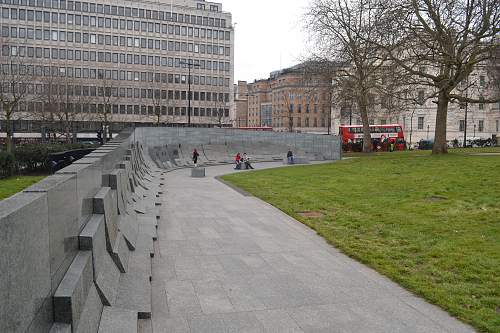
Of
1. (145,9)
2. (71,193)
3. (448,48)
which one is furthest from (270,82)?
(71,193)

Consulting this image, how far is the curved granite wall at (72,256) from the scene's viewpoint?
8.91ft

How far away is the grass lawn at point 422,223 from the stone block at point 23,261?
4.52 metres

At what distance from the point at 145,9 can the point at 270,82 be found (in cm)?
7611

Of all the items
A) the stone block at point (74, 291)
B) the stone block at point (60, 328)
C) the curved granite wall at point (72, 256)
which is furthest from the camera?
the stone block at point (74, 291)

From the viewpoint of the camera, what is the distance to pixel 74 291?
12.2ft

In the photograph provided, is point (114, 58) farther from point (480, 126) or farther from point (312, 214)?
point (312, 214)

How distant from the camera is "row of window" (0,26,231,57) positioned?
69.7 m

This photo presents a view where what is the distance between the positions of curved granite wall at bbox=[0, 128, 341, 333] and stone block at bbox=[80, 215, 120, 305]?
0.03 feet

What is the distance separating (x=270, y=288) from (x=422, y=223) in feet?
18.0

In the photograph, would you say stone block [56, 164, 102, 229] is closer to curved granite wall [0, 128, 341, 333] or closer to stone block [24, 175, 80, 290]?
curved granite wall [0, 128, 341, 333]

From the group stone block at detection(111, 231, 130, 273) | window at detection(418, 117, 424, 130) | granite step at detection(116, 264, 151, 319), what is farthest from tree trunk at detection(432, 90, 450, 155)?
window at detection(418, 117, 424, 130)

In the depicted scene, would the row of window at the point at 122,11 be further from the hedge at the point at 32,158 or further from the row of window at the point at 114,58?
the hedge at the point at 32,158

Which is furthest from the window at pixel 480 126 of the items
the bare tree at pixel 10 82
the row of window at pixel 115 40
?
the bare tree at pixel 10 82

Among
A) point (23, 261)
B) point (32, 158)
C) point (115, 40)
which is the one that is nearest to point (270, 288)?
point (23, 261)
